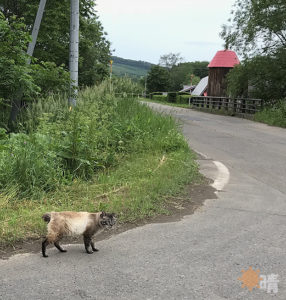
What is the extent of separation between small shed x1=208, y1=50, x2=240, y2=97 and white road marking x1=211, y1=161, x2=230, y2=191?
34.5 m

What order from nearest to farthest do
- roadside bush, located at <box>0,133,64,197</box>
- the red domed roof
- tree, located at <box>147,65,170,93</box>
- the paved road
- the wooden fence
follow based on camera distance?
the paved road < roadside bush, located at <box>0,133,64,197</box> < the wooden fence < the red domed roof < tree, located at <box>147,65,170,93</box>

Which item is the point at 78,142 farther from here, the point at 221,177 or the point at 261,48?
the point at 261,48

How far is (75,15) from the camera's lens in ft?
32.4

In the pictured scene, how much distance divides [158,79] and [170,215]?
303 feet

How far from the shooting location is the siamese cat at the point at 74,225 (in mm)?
3695

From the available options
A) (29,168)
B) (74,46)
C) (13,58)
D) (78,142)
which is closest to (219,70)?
(74,46)

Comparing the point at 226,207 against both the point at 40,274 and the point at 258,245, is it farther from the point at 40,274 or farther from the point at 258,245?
the point at 40,274

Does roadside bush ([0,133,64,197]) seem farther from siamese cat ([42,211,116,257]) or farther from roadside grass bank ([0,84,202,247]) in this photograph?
siamese cat ([42,211,116,257])

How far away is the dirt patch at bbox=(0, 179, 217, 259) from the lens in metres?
3.91

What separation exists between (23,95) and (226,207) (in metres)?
6.84

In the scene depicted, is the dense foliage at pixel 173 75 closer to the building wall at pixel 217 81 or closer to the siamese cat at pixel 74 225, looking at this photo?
the building wall at pixel 217 81

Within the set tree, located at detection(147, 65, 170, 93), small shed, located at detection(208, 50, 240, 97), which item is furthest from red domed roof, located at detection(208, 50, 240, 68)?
tree, located at detection(147, 65, 170, 93)

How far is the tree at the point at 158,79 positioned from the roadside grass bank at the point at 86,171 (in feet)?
286

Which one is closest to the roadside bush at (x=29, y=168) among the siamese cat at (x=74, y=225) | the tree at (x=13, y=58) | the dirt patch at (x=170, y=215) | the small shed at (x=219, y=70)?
the dirt patch at (x=170, y=215)
